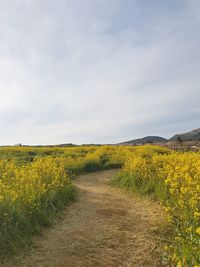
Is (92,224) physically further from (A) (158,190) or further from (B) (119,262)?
(A) (158,190)

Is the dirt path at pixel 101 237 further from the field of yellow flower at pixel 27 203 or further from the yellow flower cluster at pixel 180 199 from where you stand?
the yellow flower cluster at pixel 180 199

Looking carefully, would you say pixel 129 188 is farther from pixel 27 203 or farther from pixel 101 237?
pixel 101 237

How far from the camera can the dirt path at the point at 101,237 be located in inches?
251

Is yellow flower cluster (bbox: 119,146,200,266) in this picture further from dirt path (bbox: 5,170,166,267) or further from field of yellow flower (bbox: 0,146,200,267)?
dirt path (bbox: 5,170,166,267)

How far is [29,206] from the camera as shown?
8164 millimetres

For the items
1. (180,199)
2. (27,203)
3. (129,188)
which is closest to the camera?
(180,199)

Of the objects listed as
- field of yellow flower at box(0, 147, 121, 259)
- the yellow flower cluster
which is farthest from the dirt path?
the yellow flower cluster

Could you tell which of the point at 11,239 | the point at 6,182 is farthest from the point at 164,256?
the point at 6,182

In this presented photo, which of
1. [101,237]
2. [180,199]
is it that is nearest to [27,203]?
[101,237]

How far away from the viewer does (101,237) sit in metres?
7.49

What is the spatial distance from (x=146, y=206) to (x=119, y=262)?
159 inches

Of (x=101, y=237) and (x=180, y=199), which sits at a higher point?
(x=180, y=199)

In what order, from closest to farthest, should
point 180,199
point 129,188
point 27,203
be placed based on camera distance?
1. point 180,199
2. point 27,203
3. point 129,188

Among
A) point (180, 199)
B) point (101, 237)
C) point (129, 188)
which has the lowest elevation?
point (101, 237)
